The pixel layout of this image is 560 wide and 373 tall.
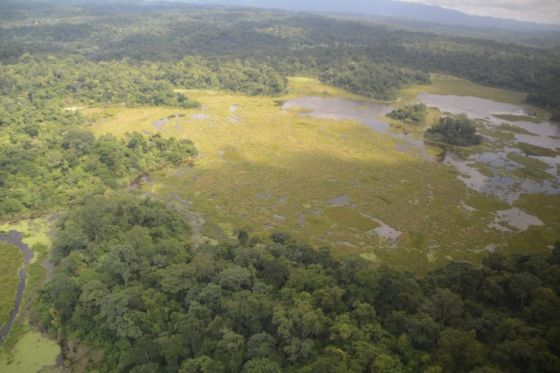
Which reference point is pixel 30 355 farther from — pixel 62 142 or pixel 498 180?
pixel 498 180

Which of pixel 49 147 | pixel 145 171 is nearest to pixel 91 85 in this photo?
pixel 49 147

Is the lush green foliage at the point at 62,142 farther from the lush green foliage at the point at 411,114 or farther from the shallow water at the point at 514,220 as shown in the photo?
the lush green foliage at the point at 411,114

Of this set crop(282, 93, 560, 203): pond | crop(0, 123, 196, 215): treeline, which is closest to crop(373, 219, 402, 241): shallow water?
Result: crop(282, 93, 560, 203): pond

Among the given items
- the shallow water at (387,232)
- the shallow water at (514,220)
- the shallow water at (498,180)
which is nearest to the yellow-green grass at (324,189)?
the shallow water at (387,232)

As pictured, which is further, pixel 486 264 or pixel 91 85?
pixel 91 85

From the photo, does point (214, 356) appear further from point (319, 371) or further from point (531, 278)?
point (531, 278)
